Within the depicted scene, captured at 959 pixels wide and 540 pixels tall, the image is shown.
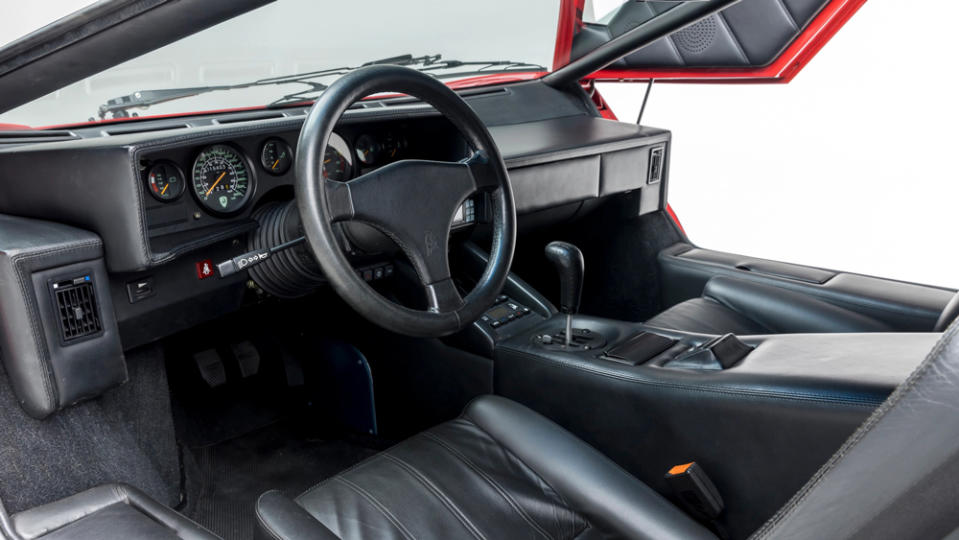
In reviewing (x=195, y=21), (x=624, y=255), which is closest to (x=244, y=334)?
(x=624, y=255)

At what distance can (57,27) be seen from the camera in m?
0.86

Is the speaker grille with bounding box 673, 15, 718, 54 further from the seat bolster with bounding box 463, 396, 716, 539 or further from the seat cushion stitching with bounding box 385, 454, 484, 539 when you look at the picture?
the seat cushion stitching with bounding box 385, 454, 484, 539

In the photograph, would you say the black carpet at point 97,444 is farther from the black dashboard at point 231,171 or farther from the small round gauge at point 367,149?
the small round gauge at point 367,149

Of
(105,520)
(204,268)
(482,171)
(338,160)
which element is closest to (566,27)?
(338,160)

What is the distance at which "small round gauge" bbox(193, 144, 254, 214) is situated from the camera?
142cm

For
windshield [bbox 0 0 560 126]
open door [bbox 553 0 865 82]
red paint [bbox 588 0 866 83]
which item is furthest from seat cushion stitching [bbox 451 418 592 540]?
red paint [bbox 588 0 866 83]

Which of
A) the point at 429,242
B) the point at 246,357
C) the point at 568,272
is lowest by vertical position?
the point at 246,357

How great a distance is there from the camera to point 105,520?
1158 mm

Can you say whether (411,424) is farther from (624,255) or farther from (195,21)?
(195,21)

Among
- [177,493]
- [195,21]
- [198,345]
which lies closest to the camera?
[195,21]

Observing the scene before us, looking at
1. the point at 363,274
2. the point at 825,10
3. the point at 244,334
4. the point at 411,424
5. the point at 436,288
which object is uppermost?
the point at 825,10

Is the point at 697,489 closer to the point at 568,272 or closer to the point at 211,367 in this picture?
the point at 568,272

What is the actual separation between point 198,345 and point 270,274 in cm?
73

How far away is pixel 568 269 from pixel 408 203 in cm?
44
